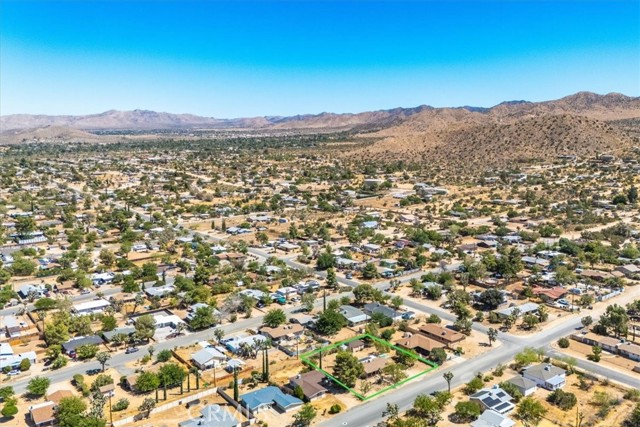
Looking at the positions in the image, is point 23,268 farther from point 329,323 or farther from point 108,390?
point 329,323

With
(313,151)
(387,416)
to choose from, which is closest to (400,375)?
(387,416)

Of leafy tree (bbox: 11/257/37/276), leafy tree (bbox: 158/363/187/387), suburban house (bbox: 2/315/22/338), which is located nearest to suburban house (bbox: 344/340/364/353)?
leafy tree (bbox: 158/363/187/387)

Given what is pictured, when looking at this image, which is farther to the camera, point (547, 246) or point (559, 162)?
point (559, 162)

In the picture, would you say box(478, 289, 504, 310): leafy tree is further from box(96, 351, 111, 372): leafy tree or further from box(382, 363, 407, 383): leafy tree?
box(96, 351, 111, 372): leafy tree

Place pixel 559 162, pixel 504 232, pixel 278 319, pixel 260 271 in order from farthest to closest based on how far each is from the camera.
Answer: pixel 559 162 → pixel 504 232 → pixel 260 271 → pixel 278 319

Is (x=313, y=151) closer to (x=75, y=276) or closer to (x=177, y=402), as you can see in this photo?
(x=75, y=276)

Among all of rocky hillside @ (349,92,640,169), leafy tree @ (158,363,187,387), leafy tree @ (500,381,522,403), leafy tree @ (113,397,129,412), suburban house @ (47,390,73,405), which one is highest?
Answer: rocky hillside @ (349,92,640,169)

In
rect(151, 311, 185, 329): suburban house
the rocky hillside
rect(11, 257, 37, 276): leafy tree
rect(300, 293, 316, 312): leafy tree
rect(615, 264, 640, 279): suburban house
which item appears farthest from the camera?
the rocky hillside
